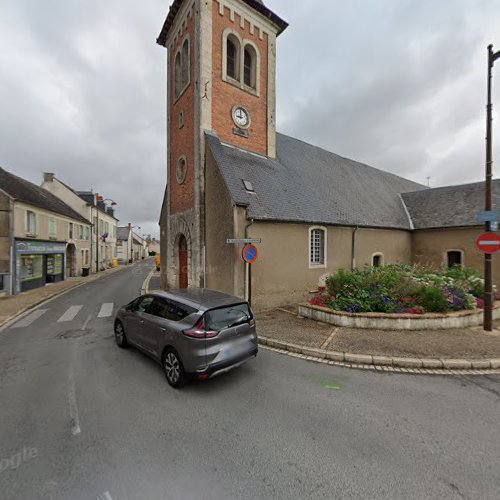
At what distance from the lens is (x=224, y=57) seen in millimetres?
A: 11430

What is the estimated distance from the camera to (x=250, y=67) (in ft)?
42.6

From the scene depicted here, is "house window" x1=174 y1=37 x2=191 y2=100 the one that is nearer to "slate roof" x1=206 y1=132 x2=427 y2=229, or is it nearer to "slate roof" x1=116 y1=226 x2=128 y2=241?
"slate roof" x1=206 y1=132 x2=427 y2=229

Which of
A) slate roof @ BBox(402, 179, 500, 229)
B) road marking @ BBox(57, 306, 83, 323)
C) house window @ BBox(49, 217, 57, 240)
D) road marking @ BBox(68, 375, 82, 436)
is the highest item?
slate roof @ BBox(402, 179, 500, 229)

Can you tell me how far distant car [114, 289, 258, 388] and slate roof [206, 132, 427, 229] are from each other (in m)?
4.96

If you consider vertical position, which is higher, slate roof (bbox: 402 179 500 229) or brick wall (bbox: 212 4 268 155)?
brick wall (bbox: 212 4 268 155)

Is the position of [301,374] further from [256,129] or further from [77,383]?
[256,129]

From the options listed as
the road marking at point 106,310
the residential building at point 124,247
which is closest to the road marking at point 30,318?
the road marking at point 106,310

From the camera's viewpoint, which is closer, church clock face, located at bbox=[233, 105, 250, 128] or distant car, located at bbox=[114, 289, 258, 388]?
distant car, located at bbox=[114, 289, 258, 388]

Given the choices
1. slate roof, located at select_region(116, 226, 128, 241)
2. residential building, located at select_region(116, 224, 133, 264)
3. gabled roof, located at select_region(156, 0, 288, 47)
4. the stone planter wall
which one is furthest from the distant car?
slate roof, located at select_region(116, 226, 128, 241)

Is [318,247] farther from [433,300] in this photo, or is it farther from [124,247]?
[124,247]

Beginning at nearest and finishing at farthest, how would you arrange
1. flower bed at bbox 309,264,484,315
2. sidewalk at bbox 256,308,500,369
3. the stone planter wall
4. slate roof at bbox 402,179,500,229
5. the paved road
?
1. the paved road
2. sidewalk at bbox 256,308,500,369
3. the stone planter wall
4. flower bed at bbox 309,264,484,315
5. slate roof at bbox 402,179,500,229

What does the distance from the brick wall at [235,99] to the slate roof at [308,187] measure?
64cm

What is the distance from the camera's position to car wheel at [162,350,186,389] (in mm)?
4121

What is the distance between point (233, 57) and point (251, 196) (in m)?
8.20
